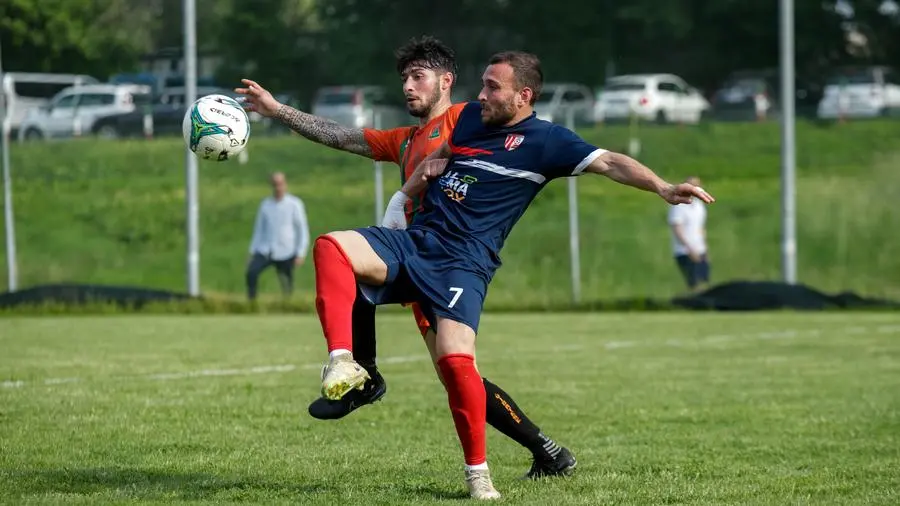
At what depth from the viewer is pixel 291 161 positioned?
2891 cm

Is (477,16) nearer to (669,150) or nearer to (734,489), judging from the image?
(669,150)

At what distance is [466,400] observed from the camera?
6.02m

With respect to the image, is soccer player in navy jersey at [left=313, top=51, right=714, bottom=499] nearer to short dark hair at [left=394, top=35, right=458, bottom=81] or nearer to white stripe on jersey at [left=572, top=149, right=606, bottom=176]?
white stripe on jersey at [left=572, top=149, right=606, bottom=176]

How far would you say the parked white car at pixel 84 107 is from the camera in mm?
37219

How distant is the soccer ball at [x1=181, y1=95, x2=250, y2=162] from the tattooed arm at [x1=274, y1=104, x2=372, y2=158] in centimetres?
20

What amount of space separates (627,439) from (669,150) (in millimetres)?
26750

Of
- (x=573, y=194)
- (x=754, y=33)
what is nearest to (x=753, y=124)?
(x=754, y=33)

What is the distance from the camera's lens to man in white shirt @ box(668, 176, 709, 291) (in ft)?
68.0

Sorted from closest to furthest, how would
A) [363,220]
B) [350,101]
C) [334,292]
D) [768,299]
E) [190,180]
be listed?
[334,292] < [768,299] < [190,180] < [363,220] < [350,101]

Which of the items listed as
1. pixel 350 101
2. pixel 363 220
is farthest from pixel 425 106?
pixel 350 101

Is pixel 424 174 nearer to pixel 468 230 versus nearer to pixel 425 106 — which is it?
pixel 468 230

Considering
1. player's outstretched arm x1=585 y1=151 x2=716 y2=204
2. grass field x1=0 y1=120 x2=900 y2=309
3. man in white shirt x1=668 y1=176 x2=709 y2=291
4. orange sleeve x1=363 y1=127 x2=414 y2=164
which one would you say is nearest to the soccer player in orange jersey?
orange sleeve x1=363 y1=127 x2=414 y2=164

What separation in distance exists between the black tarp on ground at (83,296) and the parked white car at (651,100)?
18972 millimetres

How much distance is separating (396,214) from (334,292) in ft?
2.40
